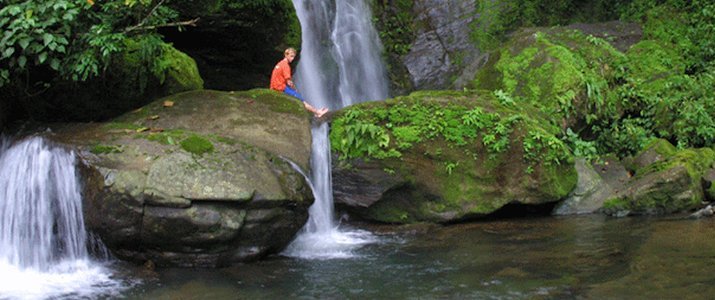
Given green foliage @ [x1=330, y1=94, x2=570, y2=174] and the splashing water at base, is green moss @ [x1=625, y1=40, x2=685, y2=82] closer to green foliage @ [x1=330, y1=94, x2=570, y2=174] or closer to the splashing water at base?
green foliage @ [x1=330, y1=94, x2=570, y2=174]

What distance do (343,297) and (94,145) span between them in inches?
144

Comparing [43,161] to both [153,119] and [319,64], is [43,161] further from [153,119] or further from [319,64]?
[319,64]

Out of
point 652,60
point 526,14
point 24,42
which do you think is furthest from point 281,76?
point 526,14

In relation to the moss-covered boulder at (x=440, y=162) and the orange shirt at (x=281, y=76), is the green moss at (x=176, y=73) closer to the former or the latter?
the orange shirt at (x=281, y=76)

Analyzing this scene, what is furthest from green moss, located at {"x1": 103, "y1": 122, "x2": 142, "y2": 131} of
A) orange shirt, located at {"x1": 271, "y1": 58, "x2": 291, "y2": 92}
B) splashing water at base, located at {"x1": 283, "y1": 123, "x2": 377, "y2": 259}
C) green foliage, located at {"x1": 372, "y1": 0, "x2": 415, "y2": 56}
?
green foliage, located at {"x1": 372, "y1": 0, "x2": 415, "y2": 56}

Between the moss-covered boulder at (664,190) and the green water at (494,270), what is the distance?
0.82 metres

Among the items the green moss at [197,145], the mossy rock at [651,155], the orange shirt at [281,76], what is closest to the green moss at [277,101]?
the orange shirt at [281,76]

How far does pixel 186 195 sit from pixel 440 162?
406 cm

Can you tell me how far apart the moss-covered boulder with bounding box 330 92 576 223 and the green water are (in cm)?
84

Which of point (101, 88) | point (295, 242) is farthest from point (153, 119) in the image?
point (295, 242)

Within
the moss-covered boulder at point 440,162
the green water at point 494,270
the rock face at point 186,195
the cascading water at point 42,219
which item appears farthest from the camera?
the moss-covered boulder at point 440,162

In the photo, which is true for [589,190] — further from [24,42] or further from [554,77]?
[24,42]

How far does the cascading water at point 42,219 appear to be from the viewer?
7.46 meters

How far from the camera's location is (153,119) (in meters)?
9.23
